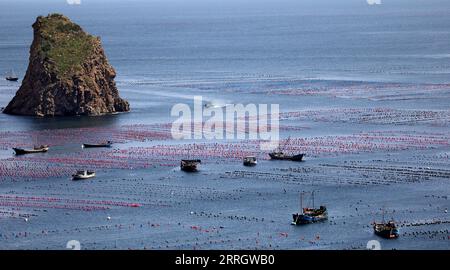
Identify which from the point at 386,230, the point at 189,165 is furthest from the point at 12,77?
the point at 386,230

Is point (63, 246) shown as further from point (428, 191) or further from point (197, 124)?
point (197, 124)

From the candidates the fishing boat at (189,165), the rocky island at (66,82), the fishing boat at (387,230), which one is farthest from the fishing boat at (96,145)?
the fishing boat at (387,230)

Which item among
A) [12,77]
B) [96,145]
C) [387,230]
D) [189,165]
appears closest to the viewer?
[387,230]

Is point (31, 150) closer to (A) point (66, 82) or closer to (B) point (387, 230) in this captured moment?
(A) point (66, 82)

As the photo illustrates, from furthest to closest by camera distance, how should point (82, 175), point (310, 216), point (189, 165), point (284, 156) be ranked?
point (284, 156) → point (189, 165) → point (82, 175) → point (310, 216)

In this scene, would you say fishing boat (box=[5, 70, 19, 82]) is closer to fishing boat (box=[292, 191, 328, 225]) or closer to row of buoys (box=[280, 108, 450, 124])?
row of buoys (box=[280, 108, 450, 124])

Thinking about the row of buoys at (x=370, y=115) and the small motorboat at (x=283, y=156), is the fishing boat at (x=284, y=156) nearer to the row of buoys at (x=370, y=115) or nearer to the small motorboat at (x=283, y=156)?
the small motorboat at (x=283, y=156)

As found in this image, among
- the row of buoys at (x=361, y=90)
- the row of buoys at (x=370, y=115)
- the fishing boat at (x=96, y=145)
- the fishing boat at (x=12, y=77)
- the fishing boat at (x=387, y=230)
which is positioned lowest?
the fishing boat at (x=387, y=230)
